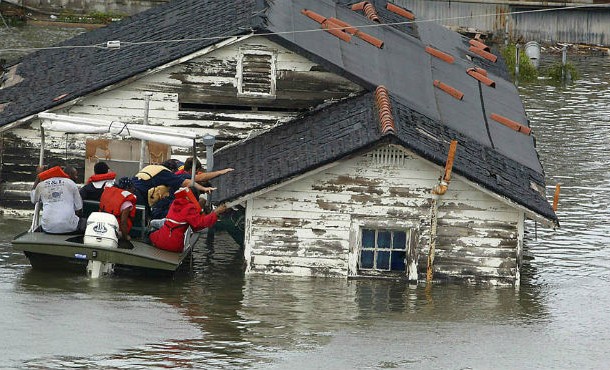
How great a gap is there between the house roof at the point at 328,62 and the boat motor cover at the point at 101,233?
2.00m

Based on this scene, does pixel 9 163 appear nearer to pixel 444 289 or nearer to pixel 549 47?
pixel 444 289

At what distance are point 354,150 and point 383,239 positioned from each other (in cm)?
168

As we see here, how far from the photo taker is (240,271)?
944 inches

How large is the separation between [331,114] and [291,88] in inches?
42.1

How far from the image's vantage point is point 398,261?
919 inches

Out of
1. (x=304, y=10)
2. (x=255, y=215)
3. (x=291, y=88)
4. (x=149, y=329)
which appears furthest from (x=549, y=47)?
(x=149, y=329)

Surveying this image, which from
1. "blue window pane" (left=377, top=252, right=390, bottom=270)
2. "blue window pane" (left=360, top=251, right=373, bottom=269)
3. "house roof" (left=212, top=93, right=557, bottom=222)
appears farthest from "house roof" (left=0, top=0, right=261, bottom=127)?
"blue window pane" (left=377, top=252, right=390, bottom=270)

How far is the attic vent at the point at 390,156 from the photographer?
22.8 m

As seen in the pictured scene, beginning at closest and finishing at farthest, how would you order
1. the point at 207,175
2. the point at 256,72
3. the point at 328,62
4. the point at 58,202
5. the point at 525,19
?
the point at 58,202 < the point at 207,175 < the point at 328,62 < the point at 256,72 < the point at 525,19

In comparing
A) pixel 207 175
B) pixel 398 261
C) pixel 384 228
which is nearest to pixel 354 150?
pixel 384 228

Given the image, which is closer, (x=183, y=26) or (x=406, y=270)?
(x=406, y=270)

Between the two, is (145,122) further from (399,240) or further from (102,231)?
(399,240)

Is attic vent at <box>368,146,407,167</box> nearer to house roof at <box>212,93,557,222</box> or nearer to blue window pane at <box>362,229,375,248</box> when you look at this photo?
house roof at <box>212,93,557,222</box>

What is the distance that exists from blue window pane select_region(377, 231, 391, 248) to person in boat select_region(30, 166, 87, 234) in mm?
4698
